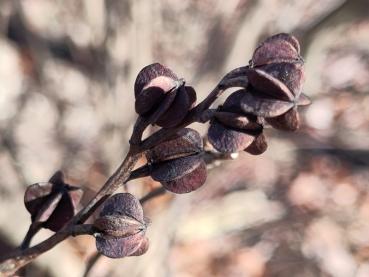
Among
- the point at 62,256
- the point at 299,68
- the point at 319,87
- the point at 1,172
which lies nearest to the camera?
the point at 299,68

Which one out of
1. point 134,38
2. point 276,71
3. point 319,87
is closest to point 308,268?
point 319,87

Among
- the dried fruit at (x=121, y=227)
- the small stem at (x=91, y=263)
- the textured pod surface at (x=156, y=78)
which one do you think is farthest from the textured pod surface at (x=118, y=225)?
the small stem at (x=91, y=263)

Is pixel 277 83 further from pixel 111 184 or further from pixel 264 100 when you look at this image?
pixel 111 184

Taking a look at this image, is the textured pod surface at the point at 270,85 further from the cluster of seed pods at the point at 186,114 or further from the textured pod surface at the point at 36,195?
the textured pod surface at the point at 36,195

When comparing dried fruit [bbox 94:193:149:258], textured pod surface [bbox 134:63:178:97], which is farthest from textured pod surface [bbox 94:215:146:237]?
textured pod surface [bbox 134:63:178:97]

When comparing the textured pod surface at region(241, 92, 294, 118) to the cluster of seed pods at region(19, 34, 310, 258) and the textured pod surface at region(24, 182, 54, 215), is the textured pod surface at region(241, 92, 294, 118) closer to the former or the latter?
the cluster of seed pods at region(19, 34, 310, 258)

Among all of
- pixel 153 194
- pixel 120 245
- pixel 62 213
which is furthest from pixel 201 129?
pixel 120 245

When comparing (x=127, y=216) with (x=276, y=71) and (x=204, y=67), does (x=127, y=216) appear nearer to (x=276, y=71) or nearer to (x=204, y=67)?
(x=276, y=71)
